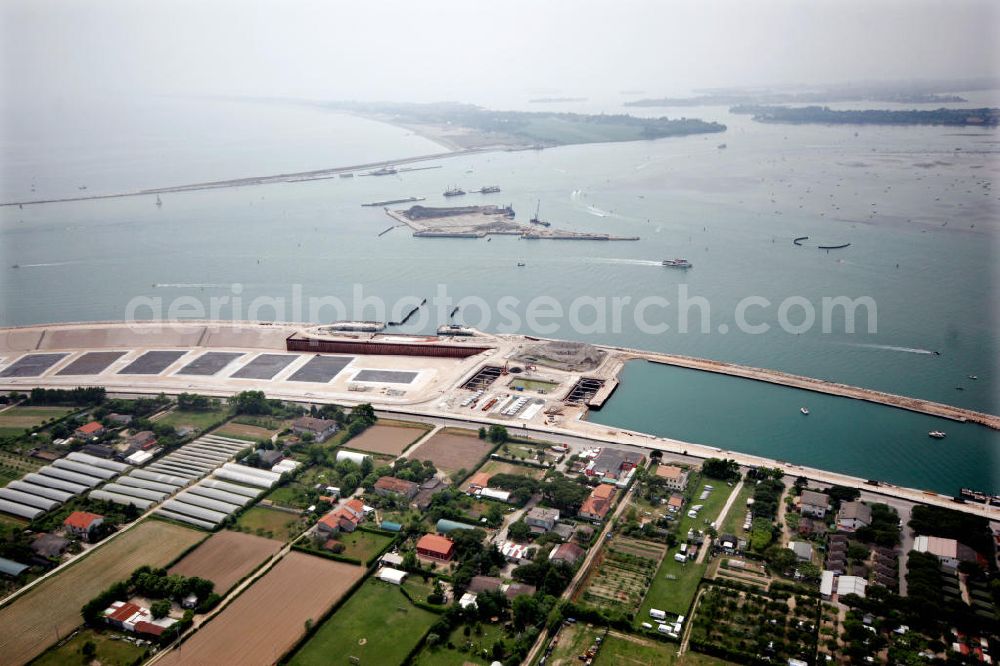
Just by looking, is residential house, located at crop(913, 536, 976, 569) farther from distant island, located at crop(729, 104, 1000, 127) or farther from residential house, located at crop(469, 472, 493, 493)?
distant island, located at crop(729, 104, 1000, 127)

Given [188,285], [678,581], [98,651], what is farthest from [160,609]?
[188,285]

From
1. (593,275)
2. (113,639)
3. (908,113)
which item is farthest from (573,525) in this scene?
(908,113)

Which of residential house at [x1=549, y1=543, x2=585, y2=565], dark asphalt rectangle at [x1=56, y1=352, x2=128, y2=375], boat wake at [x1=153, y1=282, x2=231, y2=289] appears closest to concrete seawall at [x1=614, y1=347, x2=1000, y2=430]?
residential house at [x1=549, y1=543, x2=585, y2=565]

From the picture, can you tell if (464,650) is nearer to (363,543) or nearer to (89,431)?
(363,543)

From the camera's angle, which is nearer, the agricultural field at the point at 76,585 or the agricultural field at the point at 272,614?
the agricultural field at the point at 272,614

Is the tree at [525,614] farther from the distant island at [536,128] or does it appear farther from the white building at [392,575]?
the distant island at [536,128]

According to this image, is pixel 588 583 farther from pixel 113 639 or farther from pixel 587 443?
pixel 113 639

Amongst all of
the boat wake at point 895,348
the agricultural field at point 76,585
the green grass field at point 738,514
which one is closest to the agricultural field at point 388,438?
the agricultural field at point 76,585
